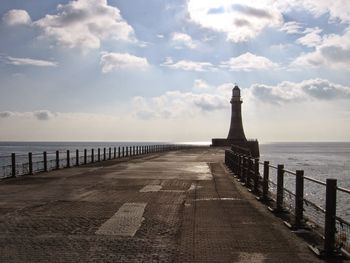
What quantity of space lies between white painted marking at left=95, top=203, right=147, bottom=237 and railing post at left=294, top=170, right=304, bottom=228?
9.84 ft

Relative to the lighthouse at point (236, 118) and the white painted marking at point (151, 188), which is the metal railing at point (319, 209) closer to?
the white painted marking at point (151, 188)

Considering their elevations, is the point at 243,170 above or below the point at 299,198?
A: below

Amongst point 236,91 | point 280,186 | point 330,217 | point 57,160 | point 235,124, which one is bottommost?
point 57,160

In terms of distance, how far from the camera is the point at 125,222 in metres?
9.89

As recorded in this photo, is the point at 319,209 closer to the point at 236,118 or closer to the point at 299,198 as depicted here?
the point at 299,198

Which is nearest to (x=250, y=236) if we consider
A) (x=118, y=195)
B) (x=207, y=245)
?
(x=207, y=245)

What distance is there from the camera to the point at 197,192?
15.5m

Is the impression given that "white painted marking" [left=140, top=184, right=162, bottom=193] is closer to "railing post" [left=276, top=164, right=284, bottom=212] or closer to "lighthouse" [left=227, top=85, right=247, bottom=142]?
"railing post" [left=276, top=164, right=284, bottom=212]

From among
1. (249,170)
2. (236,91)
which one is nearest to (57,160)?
(249,170)

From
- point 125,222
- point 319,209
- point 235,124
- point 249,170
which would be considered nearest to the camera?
point 319,209

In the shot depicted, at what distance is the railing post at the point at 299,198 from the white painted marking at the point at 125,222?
300 centimetres

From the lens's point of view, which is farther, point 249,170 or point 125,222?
point 249,170

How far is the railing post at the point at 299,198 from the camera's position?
913cm

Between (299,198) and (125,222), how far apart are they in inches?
134
